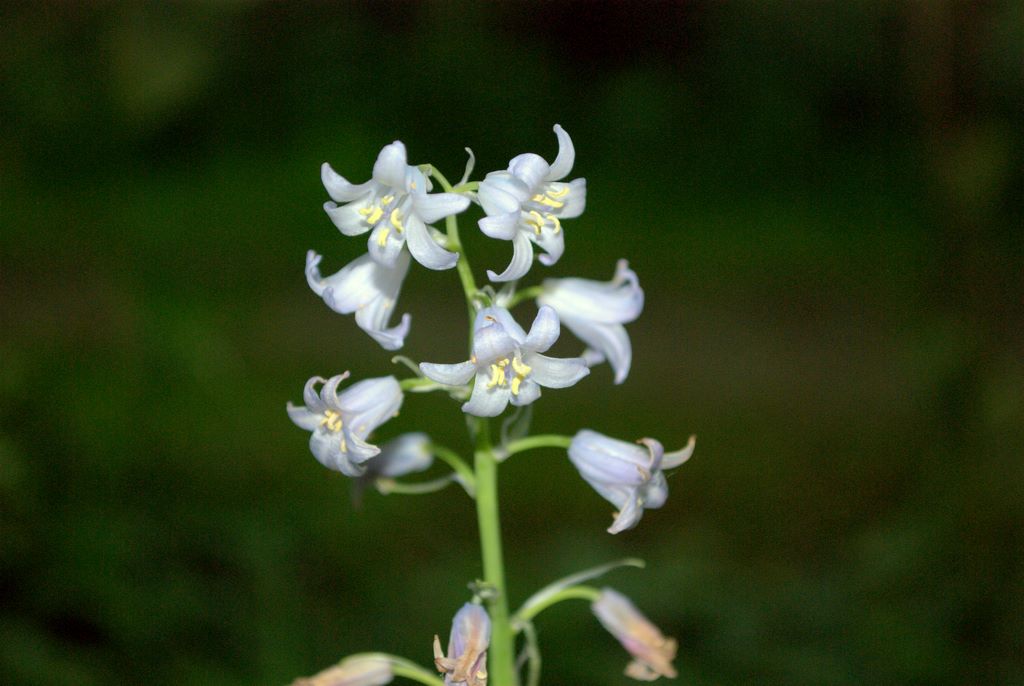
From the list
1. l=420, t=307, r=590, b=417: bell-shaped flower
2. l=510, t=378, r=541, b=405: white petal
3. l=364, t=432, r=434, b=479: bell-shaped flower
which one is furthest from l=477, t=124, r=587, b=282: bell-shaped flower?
l=364, t=432, r=434, b=479: bell-shaped flower

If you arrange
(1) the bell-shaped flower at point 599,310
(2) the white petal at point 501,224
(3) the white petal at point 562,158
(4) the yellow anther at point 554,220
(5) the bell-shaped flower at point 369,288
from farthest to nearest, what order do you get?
(1) the bell-shaped flower at point 599,310
(5) the bell-shaped flower at point 369,288
(4) the yellow anther at point 554,220
(3) the white petal at point 562,158
(2) the white petal at point 501,224

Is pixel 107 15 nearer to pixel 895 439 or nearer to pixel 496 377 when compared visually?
pixel 496 377

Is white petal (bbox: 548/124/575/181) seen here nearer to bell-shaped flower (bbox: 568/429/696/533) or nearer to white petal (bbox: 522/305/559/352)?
white petal (bbox: 522/305/559/352)

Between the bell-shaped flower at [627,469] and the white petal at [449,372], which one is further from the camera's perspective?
the bell-shaped flower at [627,469]

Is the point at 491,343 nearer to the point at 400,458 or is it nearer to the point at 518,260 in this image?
the point at 518,260

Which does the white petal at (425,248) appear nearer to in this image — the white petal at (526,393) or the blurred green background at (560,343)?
the white petal at (526,393)

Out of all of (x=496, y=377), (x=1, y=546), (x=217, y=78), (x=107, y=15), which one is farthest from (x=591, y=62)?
(x=496, y=377)

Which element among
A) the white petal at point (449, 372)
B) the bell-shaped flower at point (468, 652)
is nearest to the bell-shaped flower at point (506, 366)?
the white petal at point (449, 372)
